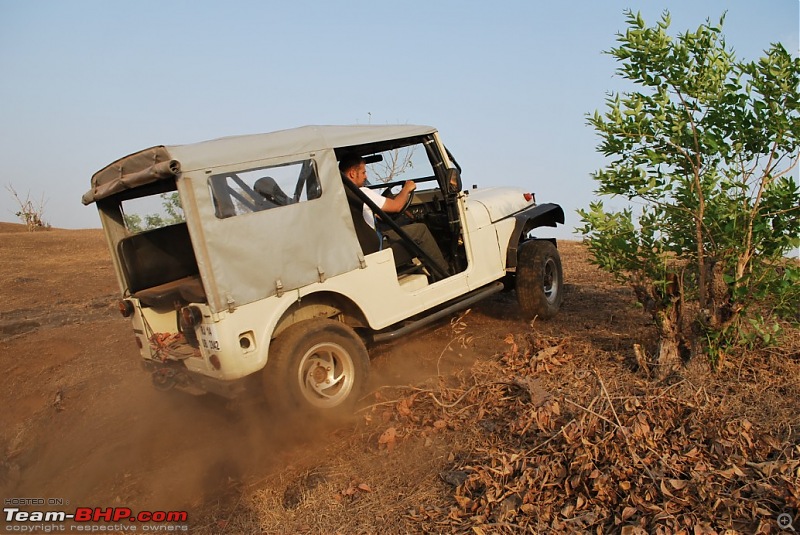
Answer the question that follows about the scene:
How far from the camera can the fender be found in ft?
20.3

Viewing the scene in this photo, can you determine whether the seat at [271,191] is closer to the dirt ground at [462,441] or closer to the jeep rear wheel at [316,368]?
the jeep rear wheel at [316,368]

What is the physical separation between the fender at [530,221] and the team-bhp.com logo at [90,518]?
3979mm

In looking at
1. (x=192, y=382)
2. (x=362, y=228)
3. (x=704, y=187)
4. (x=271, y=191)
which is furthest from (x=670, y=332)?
(x=192, y=382)

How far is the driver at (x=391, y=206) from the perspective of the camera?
5.35 meters

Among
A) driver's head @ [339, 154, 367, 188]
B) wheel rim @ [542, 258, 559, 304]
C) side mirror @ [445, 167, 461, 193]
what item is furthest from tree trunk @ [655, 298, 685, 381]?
driver's head @ [339, 154, 367, 188]

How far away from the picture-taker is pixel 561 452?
3041mm

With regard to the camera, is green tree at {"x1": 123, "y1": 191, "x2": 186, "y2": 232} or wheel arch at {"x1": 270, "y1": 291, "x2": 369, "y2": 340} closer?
wheel arch at {"x1": 270, "y1": 291, "x2": 369, "y2": 340}

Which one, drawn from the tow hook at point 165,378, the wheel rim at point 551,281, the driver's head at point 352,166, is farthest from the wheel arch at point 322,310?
the wheel rim at point 551,281

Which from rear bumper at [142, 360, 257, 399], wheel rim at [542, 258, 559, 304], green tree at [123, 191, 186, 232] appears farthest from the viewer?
wheel rim at [542, 258, 559, 304]

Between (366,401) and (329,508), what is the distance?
155 centimetres

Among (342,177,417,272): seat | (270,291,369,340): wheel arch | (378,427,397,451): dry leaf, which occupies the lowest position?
(378,427,397,451): dry leaf

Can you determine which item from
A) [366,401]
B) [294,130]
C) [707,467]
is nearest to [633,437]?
[707,467]

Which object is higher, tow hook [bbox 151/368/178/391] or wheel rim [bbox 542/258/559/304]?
tow hook [bbox 151/368/178/391]

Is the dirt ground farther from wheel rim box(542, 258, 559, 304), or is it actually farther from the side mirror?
the side mirror
